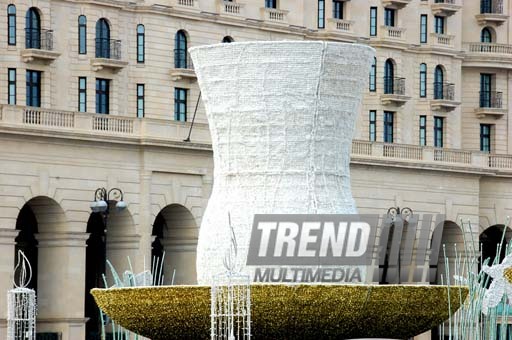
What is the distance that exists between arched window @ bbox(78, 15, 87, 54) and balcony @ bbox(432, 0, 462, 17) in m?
19.9

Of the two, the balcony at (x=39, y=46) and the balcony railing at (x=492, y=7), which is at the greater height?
the balcony railing at (x=492, y=7)

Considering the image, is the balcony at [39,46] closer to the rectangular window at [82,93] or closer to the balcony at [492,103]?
the rectangular window at [82,93]

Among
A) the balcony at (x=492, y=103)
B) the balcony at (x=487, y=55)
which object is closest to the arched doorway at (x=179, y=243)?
the balcony at (x=487, y=55)

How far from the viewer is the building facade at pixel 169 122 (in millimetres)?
76125

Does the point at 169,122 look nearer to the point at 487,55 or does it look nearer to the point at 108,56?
the point at 108,56

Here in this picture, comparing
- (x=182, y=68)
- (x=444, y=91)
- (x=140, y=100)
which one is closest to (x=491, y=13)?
(x=444, y=91)

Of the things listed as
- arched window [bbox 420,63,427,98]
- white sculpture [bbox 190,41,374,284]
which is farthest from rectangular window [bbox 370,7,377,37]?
white sculpture [bbox 190,41,374,284]

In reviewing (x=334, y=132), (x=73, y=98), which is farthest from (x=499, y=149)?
(x=334, y=132)

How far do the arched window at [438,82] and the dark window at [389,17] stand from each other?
279 cm

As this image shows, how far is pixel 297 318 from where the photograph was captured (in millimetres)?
45719

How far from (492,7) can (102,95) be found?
76.0 ft

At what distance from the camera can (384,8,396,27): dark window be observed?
3671 inches

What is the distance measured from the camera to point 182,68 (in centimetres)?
8338

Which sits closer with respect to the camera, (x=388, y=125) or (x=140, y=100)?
(x=140, y=100)
